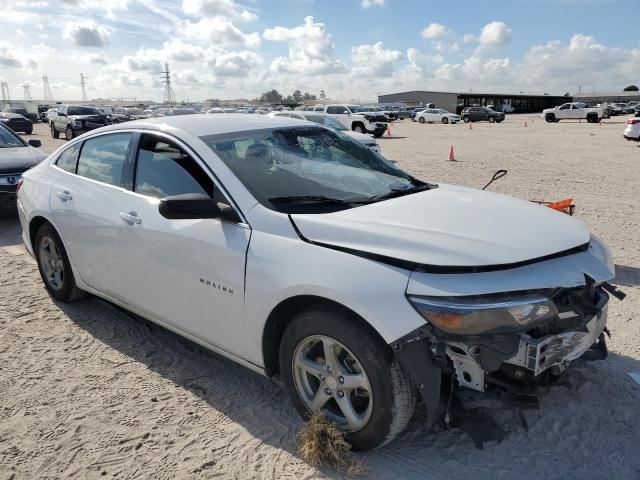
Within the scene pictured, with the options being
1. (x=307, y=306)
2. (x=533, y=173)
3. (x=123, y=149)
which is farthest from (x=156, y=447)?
(x=533, y=173)

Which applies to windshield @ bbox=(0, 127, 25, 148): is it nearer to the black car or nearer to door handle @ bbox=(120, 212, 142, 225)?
door handle @ bbox=(120, 212, 142, 225)

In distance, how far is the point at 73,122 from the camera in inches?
994

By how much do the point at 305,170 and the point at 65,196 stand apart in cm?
211

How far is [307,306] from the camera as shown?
267cm

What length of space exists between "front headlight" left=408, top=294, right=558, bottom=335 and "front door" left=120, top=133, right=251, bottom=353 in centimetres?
106

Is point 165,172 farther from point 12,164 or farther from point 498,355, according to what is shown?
point 12,164

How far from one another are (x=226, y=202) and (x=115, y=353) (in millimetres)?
1701

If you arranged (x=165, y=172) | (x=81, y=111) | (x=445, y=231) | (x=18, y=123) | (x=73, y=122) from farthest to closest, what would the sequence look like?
(x=18, y=123), (x=81, y=111), (x=73, y=122), (x=165, y=172), (x=445, y=231)

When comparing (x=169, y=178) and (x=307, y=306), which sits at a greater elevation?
(x=169, y=178)

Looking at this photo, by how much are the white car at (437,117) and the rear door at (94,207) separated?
4781cm

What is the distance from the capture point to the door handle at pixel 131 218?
11.2 feet

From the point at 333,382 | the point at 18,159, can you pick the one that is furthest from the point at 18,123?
the point at 333,382

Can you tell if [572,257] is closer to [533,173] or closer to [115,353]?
[115,353]

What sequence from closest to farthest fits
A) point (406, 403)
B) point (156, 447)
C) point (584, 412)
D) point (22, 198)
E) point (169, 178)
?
1. point (406, 403)
2. point (156, 447)
3. point (584, 412)
4. point (169, 178)
5. point (22, 198)
